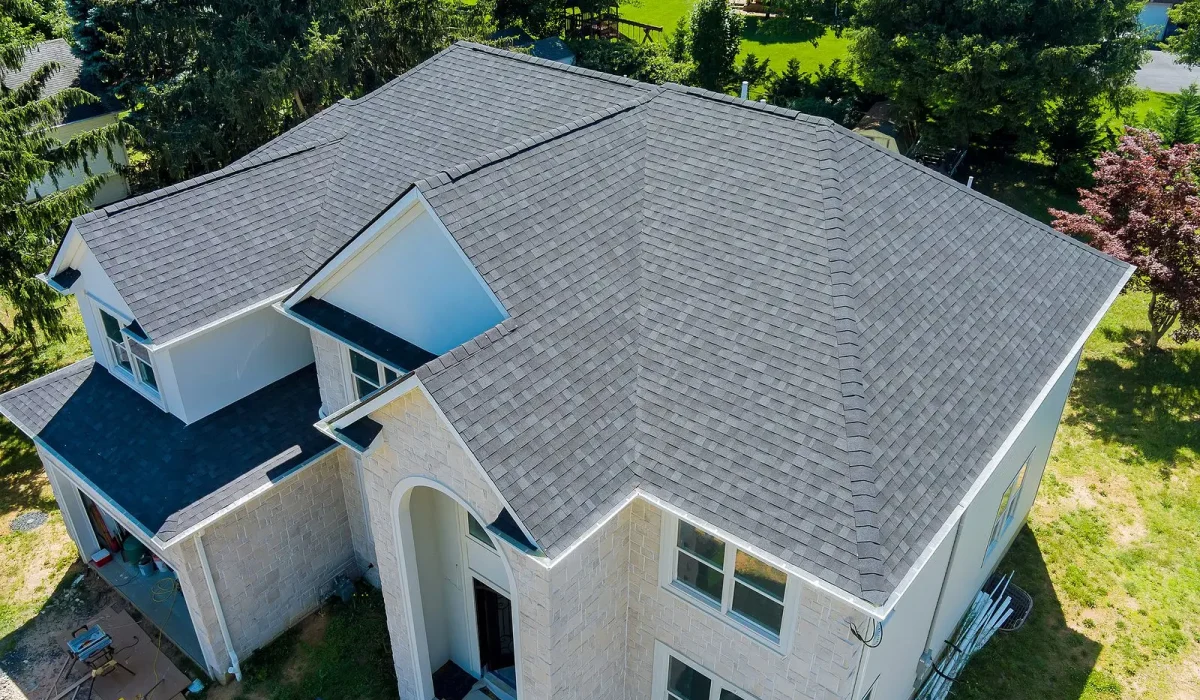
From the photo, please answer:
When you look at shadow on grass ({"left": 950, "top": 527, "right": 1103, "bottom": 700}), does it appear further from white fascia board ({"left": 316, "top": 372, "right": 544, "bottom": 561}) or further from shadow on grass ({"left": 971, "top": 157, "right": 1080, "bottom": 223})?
shadow on grass ({"left": 971, "top": 157, "right": 1080, "bottom": 223})

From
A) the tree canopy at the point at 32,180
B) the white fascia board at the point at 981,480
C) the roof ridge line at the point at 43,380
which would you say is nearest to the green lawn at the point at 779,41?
the white fascia board at the point at 981,480

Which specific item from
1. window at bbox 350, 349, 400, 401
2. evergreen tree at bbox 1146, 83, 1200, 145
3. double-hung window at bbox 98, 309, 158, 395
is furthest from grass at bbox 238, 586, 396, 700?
evergreen tree at bbox 1146, 83, 1200, 145

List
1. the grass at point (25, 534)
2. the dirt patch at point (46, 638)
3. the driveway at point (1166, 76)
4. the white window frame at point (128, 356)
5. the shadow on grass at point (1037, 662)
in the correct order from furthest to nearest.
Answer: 1. the driveway at point (1166, 76)
2. the grass at point (25, 534)
3. the white window frame at point (128, 356)
4. the dirt patch at point (46, 638)
5. the shadow on grass at point (1037, 662)

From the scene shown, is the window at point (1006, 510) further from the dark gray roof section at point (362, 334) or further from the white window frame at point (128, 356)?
the white window frame at point (128, 356)

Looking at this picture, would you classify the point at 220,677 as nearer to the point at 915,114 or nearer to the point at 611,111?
the point at 611,111

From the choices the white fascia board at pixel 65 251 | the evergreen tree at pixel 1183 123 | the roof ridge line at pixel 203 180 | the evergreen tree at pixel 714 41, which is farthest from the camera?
the evergreen tree at pixel 714 41

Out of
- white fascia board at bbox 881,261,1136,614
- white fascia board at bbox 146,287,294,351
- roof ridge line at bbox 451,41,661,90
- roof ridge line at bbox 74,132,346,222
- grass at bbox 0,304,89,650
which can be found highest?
roof ridge line at bbox 451,41,661,90
